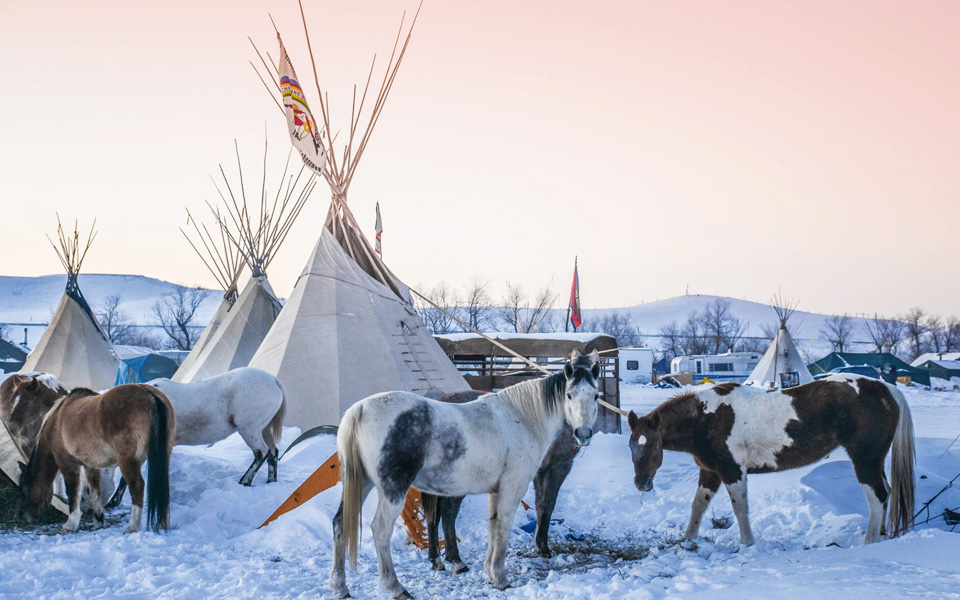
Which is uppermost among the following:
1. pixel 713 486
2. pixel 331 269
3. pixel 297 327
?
pixel 331 269

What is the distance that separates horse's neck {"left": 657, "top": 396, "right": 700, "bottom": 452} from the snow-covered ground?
0.79 m

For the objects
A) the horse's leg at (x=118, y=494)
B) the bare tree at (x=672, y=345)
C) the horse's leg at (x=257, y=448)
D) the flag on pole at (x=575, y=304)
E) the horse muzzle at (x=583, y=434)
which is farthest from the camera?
the bare tree at (x=672, y=345)

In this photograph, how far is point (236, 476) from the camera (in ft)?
A: 24.6

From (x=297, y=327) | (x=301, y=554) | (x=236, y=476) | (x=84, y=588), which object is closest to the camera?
(x=84, y=588)

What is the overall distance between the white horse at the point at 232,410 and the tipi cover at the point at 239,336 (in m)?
6.83

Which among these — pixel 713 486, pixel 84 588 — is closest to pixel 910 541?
pixel 713 486

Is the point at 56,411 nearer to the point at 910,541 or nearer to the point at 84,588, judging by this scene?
the point at 84,588

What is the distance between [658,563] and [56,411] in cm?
566

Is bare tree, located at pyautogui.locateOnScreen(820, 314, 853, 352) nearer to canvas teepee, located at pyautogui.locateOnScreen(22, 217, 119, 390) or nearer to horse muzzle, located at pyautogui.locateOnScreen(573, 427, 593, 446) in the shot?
canvas teepee, located at pyautogui.locateOnScreen(22, 217, 119, 390)

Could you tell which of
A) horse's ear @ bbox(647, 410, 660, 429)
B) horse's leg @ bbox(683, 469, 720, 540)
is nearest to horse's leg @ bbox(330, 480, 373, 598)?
horse's ear @ bbox(647, 410, 660, 429)

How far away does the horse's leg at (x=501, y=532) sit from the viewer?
448 cm

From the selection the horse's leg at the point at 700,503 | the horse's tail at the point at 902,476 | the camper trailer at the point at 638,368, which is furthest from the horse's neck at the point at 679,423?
the camper trailer at the point at 638,368

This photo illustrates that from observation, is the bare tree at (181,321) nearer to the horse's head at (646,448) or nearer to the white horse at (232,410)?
the white horse at (232,410)

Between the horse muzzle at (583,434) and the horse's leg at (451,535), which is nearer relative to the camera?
the horse muzzle at (583,434)
